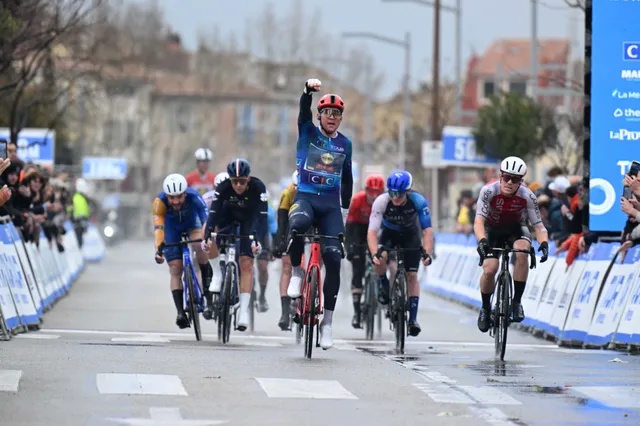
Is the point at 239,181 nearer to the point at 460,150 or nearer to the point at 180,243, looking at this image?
the point at 180,243

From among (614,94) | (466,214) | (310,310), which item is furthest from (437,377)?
(466,214)

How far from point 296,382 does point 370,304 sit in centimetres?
740

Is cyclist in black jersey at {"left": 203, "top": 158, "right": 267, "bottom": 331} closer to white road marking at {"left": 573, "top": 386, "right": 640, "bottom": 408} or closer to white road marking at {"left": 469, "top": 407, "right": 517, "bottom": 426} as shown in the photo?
white road marking at {"left": 573, "top": 386, "right": 640, "bottom": 408}

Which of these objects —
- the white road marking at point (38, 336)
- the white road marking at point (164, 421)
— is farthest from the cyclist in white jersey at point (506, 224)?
the white road marking at point (164, 421)

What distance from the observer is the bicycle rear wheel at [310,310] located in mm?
14695

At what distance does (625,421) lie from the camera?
1044 centimetres

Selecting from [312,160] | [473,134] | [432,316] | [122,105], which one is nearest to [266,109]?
[122,105]

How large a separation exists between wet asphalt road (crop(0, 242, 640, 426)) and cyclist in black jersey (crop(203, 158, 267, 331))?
2.45ft

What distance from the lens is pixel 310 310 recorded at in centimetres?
1471

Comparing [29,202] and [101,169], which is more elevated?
[29,202]

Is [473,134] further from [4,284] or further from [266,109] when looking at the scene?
[266,109]

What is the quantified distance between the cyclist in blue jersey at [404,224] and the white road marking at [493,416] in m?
5.99

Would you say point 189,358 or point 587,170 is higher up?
point 587,170

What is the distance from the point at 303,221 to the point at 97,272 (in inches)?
1037
